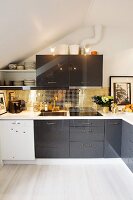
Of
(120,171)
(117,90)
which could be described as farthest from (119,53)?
(120,171)

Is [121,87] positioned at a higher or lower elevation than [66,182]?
higher

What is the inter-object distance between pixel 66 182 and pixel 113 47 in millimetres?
2532

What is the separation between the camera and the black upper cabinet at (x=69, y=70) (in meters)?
2.97

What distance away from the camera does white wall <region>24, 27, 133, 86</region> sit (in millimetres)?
3311

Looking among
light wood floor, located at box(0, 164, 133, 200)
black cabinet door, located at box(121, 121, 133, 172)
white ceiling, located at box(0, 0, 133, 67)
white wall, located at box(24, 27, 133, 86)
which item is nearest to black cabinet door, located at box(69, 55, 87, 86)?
white wall, located at box(24, 27, 133, 86)

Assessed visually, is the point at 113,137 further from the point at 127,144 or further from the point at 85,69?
the point at 85,69

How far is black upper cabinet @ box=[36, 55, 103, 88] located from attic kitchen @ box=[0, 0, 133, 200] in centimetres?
2

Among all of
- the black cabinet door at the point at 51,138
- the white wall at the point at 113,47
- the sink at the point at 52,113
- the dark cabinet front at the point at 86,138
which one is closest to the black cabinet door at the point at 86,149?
the dark cabinet front at the point at 86,138

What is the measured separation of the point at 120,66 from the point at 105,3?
1.41m

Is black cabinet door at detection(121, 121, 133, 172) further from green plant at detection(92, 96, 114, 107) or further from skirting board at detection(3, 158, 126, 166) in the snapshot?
green plant at detection(92, 96, 114, 107)

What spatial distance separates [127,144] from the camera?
8.50 ft

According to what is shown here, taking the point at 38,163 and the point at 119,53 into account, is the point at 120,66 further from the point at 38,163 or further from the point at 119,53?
the point at 38,163

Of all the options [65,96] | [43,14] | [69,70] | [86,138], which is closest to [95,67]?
[69,70]

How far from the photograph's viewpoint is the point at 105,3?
2.22 metres
